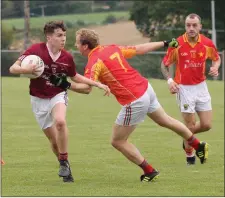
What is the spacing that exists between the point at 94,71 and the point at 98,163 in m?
2.77

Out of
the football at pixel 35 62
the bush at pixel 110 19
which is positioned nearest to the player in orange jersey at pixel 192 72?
the football at pixel 35 62

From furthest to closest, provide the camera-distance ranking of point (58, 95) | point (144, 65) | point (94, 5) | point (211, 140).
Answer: point (94, 5) → point (144, 65) → point (211, 140) → point (58, 95)

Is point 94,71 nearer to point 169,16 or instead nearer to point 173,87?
point 173,87

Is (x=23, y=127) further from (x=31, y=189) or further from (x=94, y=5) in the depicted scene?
(x=94, y=5)

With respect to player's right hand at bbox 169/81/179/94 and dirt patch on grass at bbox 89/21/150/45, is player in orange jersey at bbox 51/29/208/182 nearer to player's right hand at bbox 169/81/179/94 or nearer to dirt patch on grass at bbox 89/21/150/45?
→ player's right hand at bbox 169/81/179/94

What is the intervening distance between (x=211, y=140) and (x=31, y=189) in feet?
24.1

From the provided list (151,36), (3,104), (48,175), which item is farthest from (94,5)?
(48,175)

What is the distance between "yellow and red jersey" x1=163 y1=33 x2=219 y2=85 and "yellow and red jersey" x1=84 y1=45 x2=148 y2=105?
236 centimetres

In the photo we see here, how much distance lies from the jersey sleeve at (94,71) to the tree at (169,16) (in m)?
59.1

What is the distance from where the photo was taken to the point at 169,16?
7906cm

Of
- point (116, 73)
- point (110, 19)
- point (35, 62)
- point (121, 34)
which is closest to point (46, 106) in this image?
point (35, 62)

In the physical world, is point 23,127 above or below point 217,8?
above

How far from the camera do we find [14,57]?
5062 centimetres

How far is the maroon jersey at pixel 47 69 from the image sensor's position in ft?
38.5
